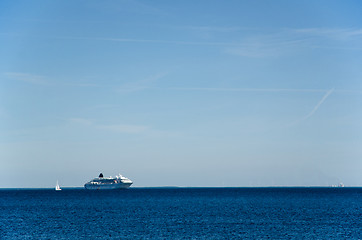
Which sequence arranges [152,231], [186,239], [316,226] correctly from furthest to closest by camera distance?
[316,226]
[152,231]
[186,239]

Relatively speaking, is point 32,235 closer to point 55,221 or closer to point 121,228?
point 121,228

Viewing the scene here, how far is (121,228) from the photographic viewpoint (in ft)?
254

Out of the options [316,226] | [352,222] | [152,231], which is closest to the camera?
[152,231]

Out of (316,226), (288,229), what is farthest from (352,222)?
(288,229)

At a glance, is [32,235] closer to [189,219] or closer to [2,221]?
[2,221]

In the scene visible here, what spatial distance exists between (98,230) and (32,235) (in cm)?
1053

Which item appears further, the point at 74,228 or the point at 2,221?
the point at 2,221

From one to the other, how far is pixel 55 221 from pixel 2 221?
34.4ft

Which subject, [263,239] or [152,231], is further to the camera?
[152,231]

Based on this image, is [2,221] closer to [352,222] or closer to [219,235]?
[219,235]

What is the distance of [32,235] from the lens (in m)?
68.9

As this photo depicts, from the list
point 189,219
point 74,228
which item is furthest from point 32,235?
point 189,219

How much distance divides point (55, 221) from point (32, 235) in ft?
70.2

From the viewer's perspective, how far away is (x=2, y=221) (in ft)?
297
